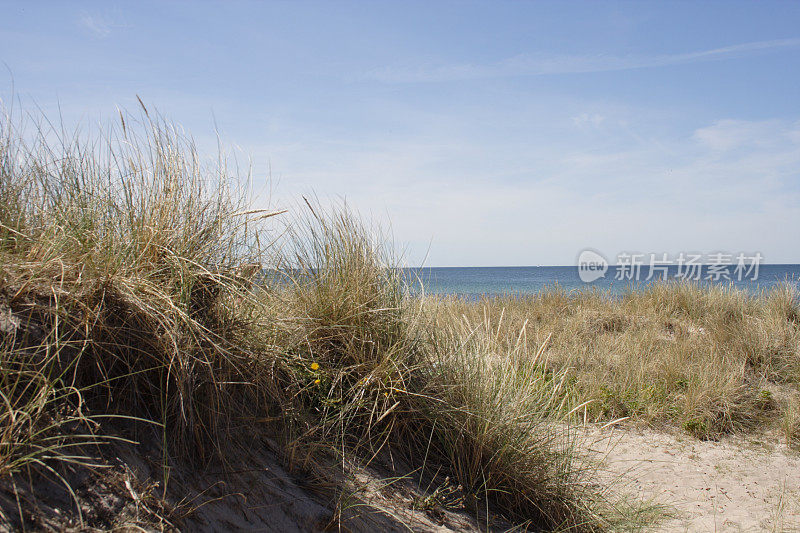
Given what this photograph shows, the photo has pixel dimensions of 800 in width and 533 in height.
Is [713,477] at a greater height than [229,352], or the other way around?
[229,352]

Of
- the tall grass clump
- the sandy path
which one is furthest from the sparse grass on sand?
the sandy path

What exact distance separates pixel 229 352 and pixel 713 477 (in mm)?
4678

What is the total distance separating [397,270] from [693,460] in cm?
374

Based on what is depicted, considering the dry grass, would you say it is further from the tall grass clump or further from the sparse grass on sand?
the tall grass clump

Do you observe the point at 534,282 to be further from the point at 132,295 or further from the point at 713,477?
the point at 132,295

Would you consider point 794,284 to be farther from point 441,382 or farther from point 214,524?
point 214,524

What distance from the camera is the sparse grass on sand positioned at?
2025mm

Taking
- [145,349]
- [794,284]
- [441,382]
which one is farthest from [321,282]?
[794,284]

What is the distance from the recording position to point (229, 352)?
7.63 ft

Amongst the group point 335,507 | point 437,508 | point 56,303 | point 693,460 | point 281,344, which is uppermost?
point 56,303

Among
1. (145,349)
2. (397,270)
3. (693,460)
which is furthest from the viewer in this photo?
(693,460)

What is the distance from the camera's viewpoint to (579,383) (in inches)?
241

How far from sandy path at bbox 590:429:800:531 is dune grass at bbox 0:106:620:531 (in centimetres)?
90

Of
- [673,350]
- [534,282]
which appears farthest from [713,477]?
[534,282]
